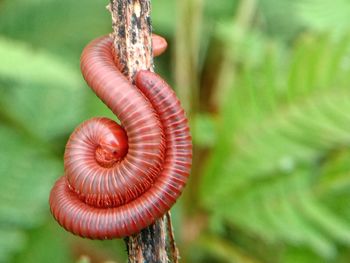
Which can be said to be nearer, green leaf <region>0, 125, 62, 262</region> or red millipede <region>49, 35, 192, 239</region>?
red millipede <region>49, 35, 192, 239</region>

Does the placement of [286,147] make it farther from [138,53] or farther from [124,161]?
[124,161]

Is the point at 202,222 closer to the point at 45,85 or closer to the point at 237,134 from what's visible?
the point at 237,134

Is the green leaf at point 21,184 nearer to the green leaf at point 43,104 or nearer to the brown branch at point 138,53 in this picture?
the green leaf at point 43,104

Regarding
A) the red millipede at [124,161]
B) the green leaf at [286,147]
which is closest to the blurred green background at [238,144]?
the green leaf at [286,147]

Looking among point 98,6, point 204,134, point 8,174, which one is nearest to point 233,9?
point 98,6

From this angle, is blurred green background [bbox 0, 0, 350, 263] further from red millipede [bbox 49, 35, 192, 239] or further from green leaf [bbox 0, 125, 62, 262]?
red millipede [bbox 49, 35, 192, 239]

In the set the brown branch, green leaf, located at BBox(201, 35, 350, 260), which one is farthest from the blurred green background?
the brown branch
